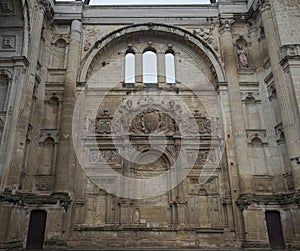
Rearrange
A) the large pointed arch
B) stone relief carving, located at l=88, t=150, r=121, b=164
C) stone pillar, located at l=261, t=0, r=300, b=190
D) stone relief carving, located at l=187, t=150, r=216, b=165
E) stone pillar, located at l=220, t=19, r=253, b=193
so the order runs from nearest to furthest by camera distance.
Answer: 1. stone pillar, located at l=261, t=0, r=300, b=190
2. stone pillar, located at l=220, t=19, r=253, b=193
3. stone relief carving, located at l=88, t=150, r=121, b=164
4. stone relief carving, located at l=187, t=150, r=216, b=165
5. the large pointed arch

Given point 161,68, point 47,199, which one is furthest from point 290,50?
point 47,199

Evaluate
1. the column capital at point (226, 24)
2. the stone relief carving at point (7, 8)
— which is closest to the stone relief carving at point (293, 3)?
the column capital at point (226, 24)

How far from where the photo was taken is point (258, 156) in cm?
1452

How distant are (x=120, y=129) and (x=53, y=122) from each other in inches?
138

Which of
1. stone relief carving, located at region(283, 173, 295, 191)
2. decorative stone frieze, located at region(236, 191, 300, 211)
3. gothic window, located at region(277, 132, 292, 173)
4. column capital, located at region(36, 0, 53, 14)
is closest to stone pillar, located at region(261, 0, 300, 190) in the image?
stone relief carving, located at region(283, 173, 295, 191)

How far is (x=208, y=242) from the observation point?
1332 cm

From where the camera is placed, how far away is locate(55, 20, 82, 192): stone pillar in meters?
13.5

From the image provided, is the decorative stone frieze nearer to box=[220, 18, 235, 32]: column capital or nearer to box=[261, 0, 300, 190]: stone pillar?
box=[261, 0, 300, 190]: stone pillar

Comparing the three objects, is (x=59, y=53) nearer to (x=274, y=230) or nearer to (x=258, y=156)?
(x=258, y=156)

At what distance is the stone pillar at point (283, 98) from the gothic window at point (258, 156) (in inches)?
84.2

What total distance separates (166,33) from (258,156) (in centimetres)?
876

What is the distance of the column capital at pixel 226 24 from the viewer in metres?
16.7

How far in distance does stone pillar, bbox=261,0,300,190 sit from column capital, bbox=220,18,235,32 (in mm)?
2124

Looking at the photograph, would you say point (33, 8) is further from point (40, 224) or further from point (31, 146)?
point (40, 224)
